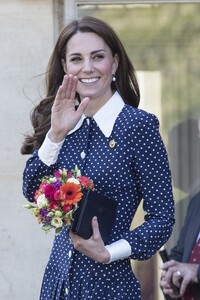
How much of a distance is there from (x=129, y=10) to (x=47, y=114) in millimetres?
2303

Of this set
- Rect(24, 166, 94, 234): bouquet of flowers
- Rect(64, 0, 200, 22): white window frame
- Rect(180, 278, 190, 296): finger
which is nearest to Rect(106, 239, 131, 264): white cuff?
Rect(24, 166, 94, 234): bouquet of flowers

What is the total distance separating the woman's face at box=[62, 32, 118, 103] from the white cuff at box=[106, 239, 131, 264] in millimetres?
653

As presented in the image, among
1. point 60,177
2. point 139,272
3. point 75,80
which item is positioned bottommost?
point 139,272

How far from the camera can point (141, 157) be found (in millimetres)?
4336

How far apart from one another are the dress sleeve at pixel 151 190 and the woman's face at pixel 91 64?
25 cm

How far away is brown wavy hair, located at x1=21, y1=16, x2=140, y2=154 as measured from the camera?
4.53 meters

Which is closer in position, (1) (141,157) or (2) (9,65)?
(1) (141,157)

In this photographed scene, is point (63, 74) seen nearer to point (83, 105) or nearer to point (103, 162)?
point (83, 105)

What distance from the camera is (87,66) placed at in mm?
4449

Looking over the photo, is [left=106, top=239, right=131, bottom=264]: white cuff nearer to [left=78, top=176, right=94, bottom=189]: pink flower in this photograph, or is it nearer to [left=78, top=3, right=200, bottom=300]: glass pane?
[left=78, top=176, right=94, bottom=189]: pink flower

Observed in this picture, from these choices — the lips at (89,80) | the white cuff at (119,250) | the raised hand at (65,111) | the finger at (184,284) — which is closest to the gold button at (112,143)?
the raised hand at (65,111)

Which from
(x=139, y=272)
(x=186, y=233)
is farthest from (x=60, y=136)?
(x=139, y=272)

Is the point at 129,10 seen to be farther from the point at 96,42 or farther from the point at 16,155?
the point at 96,42

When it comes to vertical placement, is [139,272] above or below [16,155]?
below
